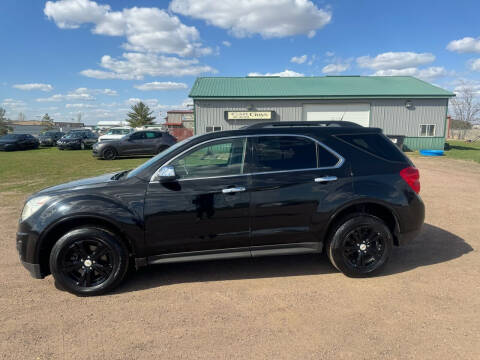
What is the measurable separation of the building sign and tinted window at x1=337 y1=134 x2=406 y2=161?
1938 centimetres

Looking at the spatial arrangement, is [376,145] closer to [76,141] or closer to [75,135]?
[76,141]

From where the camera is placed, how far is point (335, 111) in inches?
899

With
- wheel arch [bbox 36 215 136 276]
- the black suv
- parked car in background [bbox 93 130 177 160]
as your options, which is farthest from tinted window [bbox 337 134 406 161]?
parked car in background [bbox 93 130 177 160]

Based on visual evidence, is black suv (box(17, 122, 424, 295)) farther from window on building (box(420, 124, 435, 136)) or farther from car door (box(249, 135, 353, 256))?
window on building (box(420, 124, 435, 136))

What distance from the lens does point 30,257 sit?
10.6 ft

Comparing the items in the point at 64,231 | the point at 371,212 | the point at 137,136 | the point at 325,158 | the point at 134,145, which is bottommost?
the point at 64,231

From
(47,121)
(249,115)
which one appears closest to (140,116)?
(47,121)

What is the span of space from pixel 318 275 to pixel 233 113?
2012 centimetres

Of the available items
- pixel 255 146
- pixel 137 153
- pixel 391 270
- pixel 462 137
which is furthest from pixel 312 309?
pixel 462 137

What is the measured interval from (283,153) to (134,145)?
50.6 ft

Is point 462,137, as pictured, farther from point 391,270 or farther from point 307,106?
point 391,270

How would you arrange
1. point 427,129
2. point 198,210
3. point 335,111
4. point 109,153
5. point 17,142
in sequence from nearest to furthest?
point 198,210
point 109,153
point 335,111
point 427,129
point 17,142

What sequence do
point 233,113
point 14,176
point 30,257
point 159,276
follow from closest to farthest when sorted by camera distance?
point 30,257, point 159,276, point 14,176, point 233,113

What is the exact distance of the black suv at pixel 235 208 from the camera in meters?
3.27
